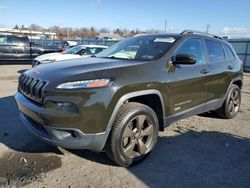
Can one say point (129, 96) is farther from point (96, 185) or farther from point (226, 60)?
point (226, 60)

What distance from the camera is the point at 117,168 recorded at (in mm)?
3678

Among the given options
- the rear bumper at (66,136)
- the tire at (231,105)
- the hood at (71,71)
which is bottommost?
the tire at (231,105)

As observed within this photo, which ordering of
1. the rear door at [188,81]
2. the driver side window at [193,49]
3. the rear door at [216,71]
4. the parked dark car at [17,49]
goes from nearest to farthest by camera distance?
the rear door at [188,81] < the driver side window at [193,49] < the rear door at [216,71] < the parked dark car at [17,49]

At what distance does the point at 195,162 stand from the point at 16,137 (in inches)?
116

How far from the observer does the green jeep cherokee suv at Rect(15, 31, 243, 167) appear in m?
3.17

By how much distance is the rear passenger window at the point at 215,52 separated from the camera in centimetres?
519

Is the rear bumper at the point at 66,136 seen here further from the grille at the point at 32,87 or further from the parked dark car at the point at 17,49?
the parked dark car at the point at 17,49

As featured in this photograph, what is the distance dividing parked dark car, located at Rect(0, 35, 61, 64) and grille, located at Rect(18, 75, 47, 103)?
556 inches

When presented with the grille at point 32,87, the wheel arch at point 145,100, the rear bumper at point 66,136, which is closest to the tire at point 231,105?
the wheel arch at point 145,100

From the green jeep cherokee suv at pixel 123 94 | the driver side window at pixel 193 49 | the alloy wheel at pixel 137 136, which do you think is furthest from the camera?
the driver side window at pixel 193 49

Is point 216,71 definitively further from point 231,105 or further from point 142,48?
point 142,48

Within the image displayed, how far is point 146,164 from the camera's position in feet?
12.6

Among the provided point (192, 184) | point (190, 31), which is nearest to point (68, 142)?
point (192, 184)

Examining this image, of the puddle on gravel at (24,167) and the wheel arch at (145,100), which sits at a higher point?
the wheel arch at (145,100)
